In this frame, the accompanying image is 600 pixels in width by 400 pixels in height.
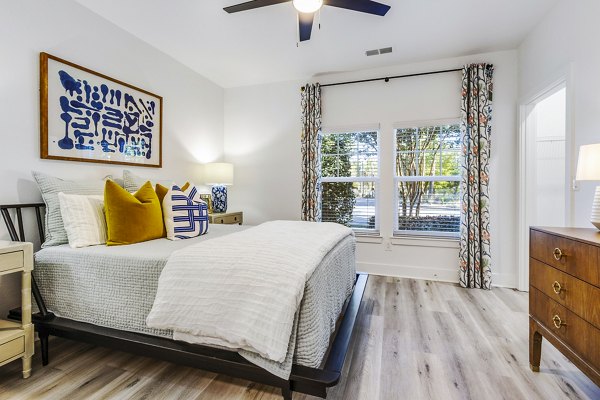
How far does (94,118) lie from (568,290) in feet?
11.5

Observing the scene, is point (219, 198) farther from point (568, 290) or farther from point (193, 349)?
point (568, 290)

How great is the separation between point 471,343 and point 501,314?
0.74 meters

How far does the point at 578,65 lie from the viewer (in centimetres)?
216

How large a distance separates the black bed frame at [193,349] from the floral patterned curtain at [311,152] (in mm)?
1991

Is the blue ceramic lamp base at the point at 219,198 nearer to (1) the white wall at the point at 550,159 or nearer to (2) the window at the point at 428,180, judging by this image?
(2) the window at the point at 428,180

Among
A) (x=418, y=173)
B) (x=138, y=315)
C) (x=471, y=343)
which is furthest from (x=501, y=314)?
(x=138, y=315)

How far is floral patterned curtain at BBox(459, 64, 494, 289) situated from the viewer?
326cm

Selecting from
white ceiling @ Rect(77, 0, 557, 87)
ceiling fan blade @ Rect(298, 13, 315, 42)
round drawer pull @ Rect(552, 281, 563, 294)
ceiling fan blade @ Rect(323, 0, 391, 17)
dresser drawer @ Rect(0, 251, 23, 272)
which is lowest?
round drawer pull @ Rect(552, 281, 563, 294)

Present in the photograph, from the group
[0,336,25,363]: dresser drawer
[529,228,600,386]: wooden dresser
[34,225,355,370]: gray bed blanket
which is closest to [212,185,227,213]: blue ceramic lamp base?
[34,225,355,370]: gray bed blanket

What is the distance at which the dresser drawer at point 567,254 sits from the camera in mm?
1286

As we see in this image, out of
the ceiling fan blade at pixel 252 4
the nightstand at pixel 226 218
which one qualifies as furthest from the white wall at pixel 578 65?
the nightstand at pixel 226 218

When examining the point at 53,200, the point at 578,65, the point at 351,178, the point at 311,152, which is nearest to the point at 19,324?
the point at 53,200

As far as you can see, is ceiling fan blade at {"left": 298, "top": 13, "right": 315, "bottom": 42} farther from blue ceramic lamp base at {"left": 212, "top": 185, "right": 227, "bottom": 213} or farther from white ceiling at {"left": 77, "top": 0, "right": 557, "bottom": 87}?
blue ceramic lamp base at {"left": 212, "top": 185, "right": 227, "bottom": 213}

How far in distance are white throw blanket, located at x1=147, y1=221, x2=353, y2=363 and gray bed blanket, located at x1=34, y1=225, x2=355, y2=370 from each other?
10cm
